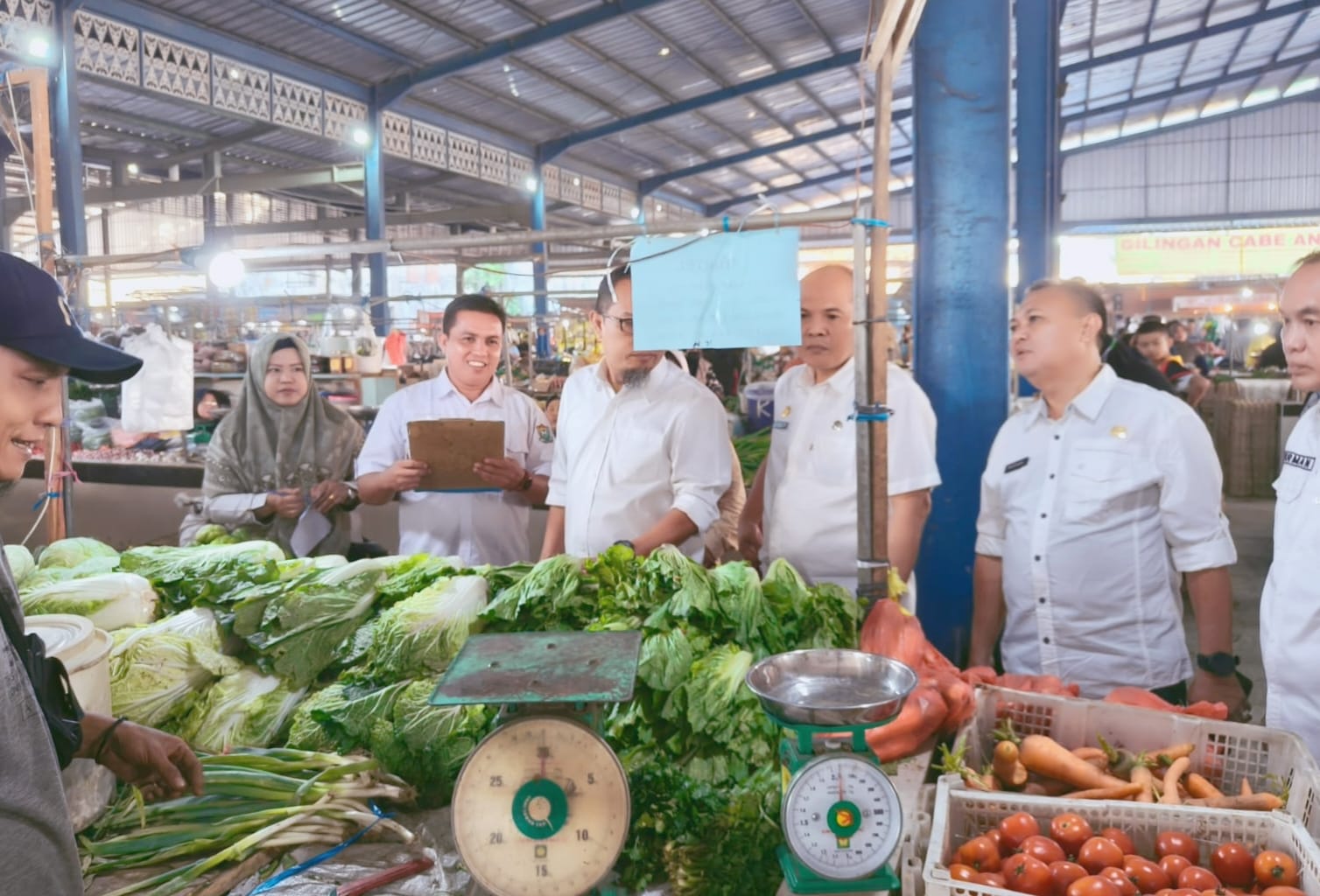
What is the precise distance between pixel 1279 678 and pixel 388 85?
13.3m

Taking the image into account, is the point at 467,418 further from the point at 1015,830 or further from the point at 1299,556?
the point at 1299,556

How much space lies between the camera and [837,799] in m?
1.44

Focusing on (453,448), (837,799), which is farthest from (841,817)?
(453,448)

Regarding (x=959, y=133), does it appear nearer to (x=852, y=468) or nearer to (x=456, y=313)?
(x=852, y=468)

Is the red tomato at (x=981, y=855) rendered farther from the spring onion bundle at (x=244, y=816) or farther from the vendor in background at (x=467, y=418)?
the vendor in background at (x=467, y=418)

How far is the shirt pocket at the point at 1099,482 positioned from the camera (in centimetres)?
264

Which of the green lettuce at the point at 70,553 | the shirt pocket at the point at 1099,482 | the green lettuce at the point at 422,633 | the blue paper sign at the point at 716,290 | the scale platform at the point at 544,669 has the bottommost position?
the green lettuce at the point at 422,633

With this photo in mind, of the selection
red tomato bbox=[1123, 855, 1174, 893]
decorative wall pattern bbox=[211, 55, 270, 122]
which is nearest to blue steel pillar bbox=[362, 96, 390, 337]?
decorative wall pattern bbox=[211, 55, 270, 122]

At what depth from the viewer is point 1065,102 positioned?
2173cm

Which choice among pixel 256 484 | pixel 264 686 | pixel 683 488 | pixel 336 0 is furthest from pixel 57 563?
pixel 336 0

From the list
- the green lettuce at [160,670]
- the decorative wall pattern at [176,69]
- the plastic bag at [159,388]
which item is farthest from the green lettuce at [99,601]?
the decorative wall pattern at [176,69]

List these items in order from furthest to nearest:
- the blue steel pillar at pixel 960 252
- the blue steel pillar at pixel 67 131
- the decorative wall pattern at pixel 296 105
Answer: the decorative wall pattern at pixel 296 105, the blue steel pillar at pixel 67 131, the blue steel pillar at pixel 960 252

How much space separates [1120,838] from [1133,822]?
0.06 metres

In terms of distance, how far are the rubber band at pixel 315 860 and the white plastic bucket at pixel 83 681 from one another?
1.28 ft
